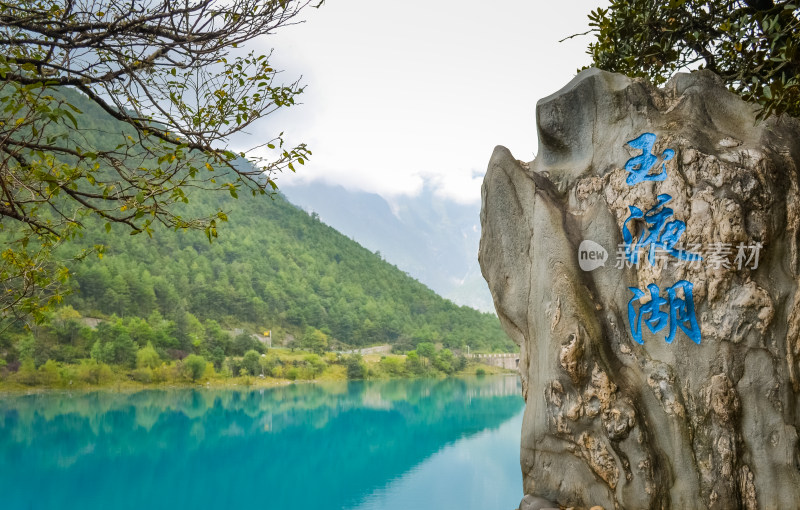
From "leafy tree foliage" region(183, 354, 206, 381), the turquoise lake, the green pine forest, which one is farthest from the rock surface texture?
"leafy tree foliage" region(183, 354, 206, 381)

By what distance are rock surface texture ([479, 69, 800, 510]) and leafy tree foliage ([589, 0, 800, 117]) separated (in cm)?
35

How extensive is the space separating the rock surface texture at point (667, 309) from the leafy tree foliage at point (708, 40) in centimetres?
35

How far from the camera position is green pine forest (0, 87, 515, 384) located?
25.5 m

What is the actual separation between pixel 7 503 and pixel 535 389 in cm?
802

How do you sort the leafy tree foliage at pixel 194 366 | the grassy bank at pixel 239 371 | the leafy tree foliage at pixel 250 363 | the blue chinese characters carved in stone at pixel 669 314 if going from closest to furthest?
the blue chinese characters carved in stone at pixel 669 314, the grassy bank at pixel 239 371, the leafy tree foliage at pixel 194 366, the leafy tree foliage at pixel 250 363

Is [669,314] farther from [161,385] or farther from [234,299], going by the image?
[234,299]

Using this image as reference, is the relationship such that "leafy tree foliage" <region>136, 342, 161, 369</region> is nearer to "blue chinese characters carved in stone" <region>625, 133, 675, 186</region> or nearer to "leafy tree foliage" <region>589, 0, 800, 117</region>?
"leafy tree foliage" <region>589, 0, 800, 117</region>

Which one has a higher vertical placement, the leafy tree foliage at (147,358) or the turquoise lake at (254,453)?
the leafy tree foliage at (147,358)

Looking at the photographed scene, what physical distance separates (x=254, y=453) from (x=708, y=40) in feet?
35.3

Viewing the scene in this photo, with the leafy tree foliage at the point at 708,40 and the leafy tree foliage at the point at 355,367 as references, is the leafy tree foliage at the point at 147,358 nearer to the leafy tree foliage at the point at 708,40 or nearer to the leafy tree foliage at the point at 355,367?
the leafy tree foliage at the point at 355,367

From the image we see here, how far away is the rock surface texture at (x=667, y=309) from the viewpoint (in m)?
2.94

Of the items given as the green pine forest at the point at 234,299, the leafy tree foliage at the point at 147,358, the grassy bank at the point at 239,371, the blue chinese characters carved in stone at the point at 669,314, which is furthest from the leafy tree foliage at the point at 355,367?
the blue chinese characters carved in stone at the point at 669,314

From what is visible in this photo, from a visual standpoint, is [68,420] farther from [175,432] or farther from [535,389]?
[535,389]

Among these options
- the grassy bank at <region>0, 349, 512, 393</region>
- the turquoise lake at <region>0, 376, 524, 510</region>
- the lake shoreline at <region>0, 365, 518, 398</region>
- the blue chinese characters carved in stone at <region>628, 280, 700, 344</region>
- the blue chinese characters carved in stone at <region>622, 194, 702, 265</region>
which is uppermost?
the blue chinese characters carved in stone at <region>622, 194, 702, 265</region>
